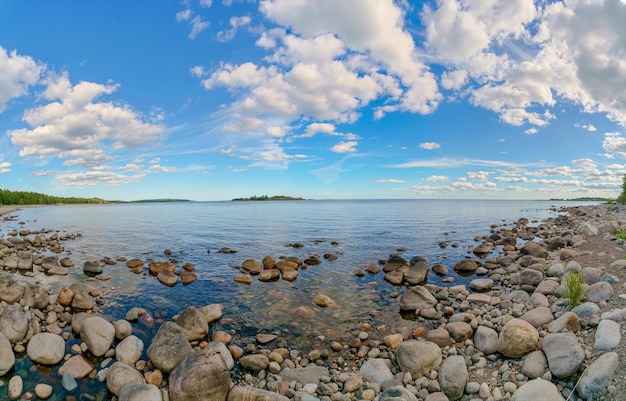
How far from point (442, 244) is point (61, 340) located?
23.7 m

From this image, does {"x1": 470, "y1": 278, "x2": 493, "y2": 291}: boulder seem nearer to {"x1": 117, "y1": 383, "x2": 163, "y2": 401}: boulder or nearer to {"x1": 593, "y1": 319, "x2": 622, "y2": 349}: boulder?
{"x1": 593, "y1": 319, "x2": 622, "y2": 349}: boulder

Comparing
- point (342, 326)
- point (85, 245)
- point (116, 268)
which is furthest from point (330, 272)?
point (85, 245)

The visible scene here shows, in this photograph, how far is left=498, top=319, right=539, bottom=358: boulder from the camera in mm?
6973

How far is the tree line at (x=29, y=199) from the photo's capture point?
105250mm

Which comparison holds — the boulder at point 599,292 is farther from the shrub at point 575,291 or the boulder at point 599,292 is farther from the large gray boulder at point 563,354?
the large gray boulder at point 563,354

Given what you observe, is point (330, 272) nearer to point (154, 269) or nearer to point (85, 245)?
point (154, 269)

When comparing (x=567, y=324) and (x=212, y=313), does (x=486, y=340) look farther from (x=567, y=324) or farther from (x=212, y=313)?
(x=212, y=313)

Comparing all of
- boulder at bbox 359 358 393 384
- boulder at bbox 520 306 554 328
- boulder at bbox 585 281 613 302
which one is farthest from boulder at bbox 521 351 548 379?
boulder at bbox 585 281 613 302

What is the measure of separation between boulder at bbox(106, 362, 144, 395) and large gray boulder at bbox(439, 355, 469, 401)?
6.58 meters

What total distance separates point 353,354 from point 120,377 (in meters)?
5.51

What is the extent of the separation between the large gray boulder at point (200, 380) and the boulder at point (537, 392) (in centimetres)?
572

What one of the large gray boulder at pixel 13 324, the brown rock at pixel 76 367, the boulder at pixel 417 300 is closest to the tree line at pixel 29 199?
the large gray boulder at pixel 13 324

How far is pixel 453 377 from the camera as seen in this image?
21.3ft

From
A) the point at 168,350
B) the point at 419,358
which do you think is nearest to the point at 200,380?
the point at 168,350
